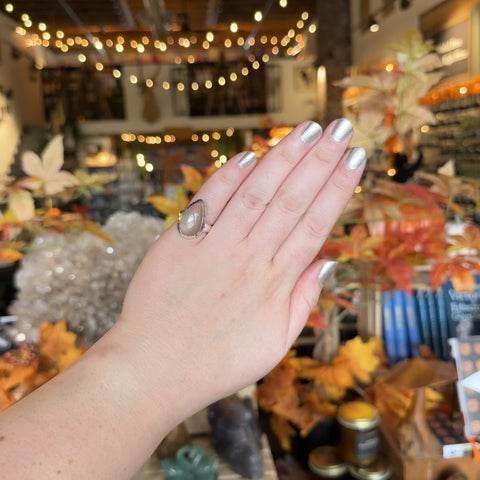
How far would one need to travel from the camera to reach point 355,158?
1.85 ft

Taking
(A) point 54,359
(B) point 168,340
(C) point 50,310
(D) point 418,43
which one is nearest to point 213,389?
(B) point 168,340

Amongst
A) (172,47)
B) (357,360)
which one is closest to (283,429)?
(357,360)

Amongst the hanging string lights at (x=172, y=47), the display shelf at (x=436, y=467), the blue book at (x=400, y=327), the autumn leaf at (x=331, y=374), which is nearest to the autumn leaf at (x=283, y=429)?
the autumn leaf at (x=331, y=374)

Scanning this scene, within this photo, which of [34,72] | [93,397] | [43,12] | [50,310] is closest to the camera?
[93,397]

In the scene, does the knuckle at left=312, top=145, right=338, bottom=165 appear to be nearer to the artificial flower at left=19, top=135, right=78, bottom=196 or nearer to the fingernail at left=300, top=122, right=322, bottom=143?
the fingernail at left=300, top=122, right=322, bottom=143

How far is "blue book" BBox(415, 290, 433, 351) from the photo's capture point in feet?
4.17

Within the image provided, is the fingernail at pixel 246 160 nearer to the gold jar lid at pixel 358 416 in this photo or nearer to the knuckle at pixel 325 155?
the knuckle at pixel 325 155

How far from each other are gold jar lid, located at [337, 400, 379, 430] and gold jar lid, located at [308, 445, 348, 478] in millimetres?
106

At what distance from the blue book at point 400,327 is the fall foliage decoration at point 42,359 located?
2.52 feet

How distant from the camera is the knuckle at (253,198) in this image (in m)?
0.56

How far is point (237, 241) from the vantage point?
1.81ft

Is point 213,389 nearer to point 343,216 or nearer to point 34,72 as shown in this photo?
point 343,216

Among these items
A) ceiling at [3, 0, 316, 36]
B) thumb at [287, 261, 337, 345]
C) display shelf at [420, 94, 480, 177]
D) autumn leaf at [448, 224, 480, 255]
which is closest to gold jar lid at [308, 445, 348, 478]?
autumn leaf at [448, 224, 480, 255]

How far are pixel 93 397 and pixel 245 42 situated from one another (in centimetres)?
989
